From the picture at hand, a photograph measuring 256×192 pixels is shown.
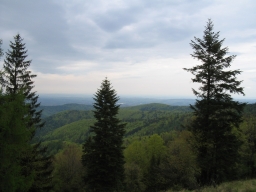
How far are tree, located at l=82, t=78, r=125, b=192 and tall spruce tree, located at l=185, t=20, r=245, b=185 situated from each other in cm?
831

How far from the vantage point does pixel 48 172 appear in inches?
707

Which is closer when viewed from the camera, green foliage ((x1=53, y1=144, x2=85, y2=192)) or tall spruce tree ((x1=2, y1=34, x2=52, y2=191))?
tall spruce tree ((x1=2, y1=34, x2=52, y2=191))

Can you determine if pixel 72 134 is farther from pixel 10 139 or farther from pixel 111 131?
pixel 10 139

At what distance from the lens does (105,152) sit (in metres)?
18.1

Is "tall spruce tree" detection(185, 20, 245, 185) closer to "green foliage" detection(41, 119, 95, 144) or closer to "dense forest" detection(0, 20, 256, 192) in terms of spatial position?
"dense forest" detection(0, 20, 256, 192)

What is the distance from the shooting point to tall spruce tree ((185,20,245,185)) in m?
13.0

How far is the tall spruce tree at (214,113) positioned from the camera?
13.0 meters

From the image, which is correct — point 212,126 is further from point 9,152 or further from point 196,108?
point 9,152

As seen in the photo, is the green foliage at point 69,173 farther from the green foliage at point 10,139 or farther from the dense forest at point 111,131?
the green foliage at point 10,139

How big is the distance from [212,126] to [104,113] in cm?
1058

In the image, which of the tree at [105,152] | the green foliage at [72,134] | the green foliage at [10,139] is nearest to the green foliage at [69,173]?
the tree at [105,152]

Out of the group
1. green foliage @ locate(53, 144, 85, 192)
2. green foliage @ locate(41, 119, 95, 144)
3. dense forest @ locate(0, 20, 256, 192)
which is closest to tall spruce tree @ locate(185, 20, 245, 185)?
dense forest @ locate(0, 20, 256, 192)

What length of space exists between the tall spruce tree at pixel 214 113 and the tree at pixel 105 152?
8.31 metres

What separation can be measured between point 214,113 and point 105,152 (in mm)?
10829
